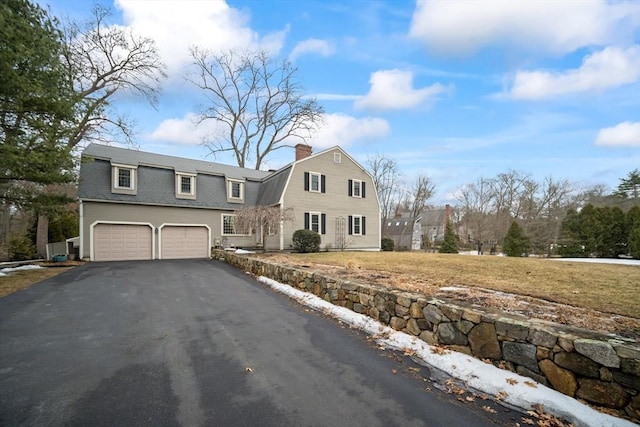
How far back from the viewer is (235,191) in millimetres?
18328

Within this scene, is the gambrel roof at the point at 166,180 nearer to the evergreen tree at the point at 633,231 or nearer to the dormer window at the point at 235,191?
the dormer window at the point at 235,191

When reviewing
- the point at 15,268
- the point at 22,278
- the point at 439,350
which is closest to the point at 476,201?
the point at 439,350

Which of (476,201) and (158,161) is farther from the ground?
(158,161)

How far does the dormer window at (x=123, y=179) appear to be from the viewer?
14.6m

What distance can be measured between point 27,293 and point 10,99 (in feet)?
16.3

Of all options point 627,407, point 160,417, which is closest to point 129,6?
point 160,417

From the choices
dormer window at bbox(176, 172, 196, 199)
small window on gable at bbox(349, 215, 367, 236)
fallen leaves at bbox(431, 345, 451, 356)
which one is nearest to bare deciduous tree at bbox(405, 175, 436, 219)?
small window on gable at bbox(349, 215, 367, 236)

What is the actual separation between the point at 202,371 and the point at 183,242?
46.9ft

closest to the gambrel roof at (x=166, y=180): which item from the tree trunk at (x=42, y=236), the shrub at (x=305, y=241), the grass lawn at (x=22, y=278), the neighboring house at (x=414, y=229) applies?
the shrub at (x=305, y=241)

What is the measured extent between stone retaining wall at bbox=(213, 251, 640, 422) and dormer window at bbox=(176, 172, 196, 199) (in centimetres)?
1441

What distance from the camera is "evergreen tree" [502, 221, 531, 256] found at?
768 inches

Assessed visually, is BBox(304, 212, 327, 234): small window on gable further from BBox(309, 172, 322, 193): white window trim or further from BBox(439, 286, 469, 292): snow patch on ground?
BBox(439, 286, 469, 292): snow patch on ground

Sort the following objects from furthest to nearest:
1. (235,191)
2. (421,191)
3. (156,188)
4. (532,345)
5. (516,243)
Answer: (421,191), (516,243), (235,191), (156,188), (532,345)

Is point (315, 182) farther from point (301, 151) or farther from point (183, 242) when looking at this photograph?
point (183, 242)
